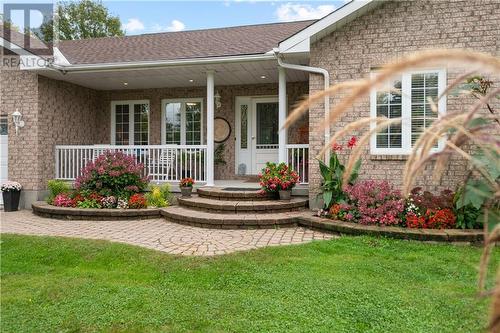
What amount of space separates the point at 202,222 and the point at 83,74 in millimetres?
5681

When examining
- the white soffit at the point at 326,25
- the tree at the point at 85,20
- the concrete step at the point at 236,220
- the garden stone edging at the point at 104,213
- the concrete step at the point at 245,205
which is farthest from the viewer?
the tree at the point at 85,20

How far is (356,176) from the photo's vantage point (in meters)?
6.74

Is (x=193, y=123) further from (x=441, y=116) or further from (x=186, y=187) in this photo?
(x=441, y=116)

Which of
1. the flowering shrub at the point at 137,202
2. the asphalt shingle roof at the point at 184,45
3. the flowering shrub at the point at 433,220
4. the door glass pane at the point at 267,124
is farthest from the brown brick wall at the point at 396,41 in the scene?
the flowering shrub at the point at 137,202

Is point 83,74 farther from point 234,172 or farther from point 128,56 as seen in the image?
point 234,172

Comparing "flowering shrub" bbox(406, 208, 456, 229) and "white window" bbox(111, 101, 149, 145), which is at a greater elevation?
"white window" bbox(111, 101, 149, 145)

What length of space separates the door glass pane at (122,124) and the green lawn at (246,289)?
22.5 ft

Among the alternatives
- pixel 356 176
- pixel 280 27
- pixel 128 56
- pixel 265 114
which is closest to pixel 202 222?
pixel 356 176

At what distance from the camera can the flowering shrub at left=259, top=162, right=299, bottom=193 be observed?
736 centimetres

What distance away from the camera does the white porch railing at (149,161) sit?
9.13 metres

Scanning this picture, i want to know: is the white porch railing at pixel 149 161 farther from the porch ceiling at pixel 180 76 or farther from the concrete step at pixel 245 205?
the porch ceiling at pixel 180 76

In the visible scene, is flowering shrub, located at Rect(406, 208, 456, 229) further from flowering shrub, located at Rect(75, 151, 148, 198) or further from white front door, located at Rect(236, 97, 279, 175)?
flowering shrub, located at Rect(75, 151, 148, 198)

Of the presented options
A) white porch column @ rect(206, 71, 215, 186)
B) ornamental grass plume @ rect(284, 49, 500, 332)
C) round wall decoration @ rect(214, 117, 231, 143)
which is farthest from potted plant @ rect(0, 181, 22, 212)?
ornamental grass plume @ rect(284, 49, 500, 332)

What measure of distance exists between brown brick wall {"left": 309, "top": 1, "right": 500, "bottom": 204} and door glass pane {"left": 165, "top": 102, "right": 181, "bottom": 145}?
525 centimetres
